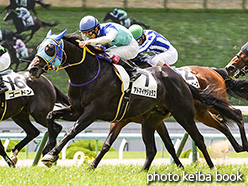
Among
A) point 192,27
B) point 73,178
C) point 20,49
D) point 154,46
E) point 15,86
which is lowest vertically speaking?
point 20,49

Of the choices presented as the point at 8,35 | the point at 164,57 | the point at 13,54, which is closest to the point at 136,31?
the point at 164,57

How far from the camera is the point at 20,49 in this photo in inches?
701

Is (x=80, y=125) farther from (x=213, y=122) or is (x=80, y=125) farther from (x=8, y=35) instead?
(x=8, y=35)

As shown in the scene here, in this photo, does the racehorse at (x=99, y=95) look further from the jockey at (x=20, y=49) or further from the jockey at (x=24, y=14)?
the jockey at (x=24, y=14)

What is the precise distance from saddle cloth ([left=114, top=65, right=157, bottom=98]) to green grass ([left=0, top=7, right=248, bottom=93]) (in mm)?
12507

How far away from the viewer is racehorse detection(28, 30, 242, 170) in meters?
5.41

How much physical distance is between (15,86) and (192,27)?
13067 millimetres

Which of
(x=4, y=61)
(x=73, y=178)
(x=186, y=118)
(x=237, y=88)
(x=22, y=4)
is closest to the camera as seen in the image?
(x=73, y=178)

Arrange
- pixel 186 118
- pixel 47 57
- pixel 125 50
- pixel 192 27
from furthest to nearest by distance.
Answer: pixel 192 27
pixel 186 118
pixel 125 50
pixel 47 57

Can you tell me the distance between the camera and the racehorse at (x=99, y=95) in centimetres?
541

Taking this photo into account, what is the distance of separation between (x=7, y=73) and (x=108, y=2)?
41.1 feet

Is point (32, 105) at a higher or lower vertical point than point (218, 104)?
lower

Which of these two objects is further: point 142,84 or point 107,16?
point 107,16

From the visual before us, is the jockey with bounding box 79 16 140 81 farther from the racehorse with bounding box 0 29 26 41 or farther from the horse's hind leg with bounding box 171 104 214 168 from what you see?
the racehorse with bounding box 0 29 26 41
